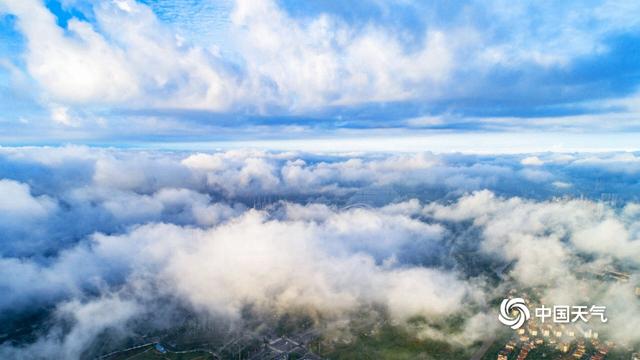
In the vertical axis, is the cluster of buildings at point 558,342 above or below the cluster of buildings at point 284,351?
above

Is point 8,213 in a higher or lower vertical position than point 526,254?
higher

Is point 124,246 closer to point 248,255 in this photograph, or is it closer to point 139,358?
point 248,255

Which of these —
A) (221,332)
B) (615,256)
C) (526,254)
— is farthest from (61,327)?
(615,256)

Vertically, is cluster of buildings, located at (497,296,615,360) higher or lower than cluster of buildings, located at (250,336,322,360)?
higher

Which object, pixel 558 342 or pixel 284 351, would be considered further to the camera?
pixel 284 351

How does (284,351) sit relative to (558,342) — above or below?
below

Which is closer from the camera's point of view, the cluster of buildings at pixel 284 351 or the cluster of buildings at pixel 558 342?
the cluster of buildings at pixel 558 342

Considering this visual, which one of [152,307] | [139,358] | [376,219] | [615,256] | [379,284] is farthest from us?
[376,219]

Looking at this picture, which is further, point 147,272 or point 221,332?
point 147,272

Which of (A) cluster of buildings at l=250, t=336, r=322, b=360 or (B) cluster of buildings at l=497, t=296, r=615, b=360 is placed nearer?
(B) cluster of buildings at l=497, t=296, r=615, b=360

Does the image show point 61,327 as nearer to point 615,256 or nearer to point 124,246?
point 124,246

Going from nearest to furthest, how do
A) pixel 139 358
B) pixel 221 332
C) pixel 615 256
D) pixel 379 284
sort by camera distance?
pixel 139 358
pixel 221 332
pixel 379 284
pixel 615 256
